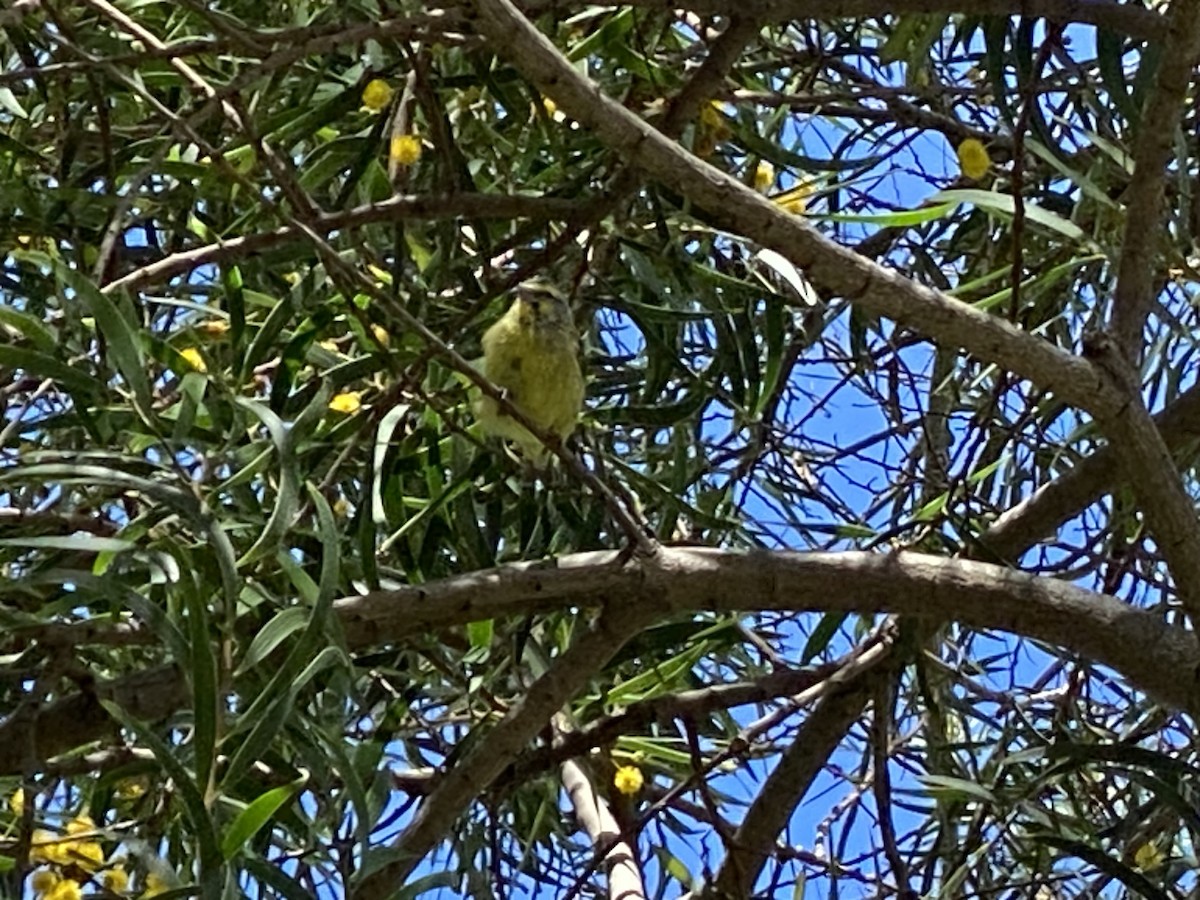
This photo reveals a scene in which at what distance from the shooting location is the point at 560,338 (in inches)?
74.6

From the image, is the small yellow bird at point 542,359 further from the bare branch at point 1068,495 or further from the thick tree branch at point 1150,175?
the thick tree branch at point 1150,175

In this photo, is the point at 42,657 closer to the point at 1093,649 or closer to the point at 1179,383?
the point at 1093,649

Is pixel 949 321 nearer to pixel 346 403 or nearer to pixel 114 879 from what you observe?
pixel 346 403

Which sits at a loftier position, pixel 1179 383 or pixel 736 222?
pixel 1179 383

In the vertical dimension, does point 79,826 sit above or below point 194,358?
below

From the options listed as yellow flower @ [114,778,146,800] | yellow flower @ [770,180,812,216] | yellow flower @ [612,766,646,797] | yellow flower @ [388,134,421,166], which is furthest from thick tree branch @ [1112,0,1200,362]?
yellow flower @ [114,778,146,800]

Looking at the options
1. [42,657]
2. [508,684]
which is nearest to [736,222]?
[42,657]

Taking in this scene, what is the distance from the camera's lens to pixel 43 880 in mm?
1253

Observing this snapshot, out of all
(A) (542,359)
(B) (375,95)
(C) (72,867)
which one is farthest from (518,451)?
(C) (72,867)

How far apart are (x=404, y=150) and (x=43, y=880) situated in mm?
665

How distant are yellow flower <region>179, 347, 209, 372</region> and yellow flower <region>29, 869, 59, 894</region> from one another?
0.40 meters

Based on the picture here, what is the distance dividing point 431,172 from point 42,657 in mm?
671

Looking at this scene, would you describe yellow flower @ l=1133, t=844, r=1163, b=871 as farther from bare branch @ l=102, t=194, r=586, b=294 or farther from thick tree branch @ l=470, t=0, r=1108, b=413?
bare branch @ l=102, t=194, r=586, b=294

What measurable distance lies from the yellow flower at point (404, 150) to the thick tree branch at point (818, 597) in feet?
1.31
